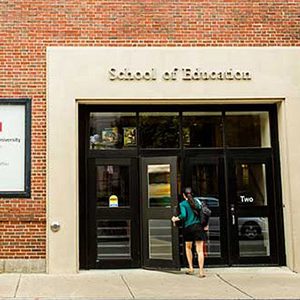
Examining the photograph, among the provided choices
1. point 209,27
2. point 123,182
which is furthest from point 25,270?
point 209,27

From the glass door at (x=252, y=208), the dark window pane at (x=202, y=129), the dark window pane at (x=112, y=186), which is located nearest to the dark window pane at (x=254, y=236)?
the glass door at (x=252, y=208)

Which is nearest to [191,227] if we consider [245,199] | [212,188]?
[212,188]

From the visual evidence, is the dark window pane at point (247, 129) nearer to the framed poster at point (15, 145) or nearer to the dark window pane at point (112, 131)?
the dark window pane at point (112, 131)

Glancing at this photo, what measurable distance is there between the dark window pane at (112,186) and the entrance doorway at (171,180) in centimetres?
2

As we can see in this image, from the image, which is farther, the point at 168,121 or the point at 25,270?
the point at 168,121

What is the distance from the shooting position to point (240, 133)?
11.2 m

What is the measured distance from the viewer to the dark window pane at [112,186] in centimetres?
1083

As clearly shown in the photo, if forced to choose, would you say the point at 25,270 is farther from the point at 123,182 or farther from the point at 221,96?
the point at 221,96

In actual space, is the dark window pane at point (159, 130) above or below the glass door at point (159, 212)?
above

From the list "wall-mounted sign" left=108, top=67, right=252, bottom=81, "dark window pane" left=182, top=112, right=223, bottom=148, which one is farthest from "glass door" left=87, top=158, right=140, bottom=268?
"wall-mounted sign" left=108, top=67, right=252, bottom=81

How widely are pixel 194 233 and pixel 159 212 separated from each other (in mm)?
1056

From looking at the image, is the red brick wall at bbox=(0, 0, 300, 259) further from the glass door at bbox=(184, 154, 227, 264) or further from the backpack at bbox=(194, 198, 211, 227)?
the backpack at bbox=(194, 198, 211, 227)

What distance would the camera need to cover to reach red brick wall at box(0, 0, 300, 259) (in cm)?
1021

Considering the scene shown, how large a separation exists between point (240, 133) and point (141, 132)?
2329 millimetres
